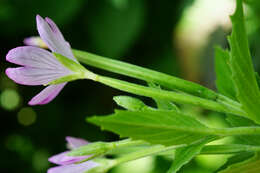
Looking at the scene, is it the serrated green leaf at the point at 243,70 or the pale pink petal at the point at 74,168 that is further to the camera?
the pale pink petal at the point at 74,168

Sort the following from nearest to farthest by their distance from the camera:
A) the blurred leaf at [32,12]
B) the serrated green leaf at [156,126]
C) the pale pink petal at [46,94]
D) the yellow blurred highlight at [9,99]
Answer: the serrated green leaf at [156,126] < the pale pink petal at [46,94] < the blurred leaf at [32,12] < the yellow blurred highlight at [9,99]

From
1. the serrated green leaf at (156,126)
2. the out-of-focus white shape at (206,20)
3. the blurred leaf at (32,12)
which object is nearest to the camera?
the serrated green leaf at (156,126)

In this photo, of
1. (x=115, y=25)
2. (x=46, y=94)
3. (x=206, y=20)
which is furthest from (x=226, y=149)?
(x=206, y=20)

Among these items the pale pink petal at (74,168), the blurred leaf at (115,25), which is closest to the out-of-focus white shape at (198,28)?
the blurred leaf at (115,25)

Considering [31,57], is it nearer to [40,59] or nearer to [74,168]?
[40,59]

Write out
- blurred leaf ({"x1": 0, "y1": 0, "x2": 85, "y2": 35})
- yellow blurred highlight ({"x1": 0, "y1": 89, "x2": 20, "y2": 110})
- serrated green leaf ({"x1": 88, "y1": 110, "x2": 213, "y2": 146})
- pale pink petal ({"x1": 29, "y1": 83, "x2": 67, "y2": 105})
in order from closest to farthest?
1. serrated green leaf ({"x1": 88, "y1": 110, "x2": 213, "y2": 146})
2. pale pink petal ({"x1": 29, "y1": 83, "x2": 67, "y2": 105})
3. blurred leaf ({"x1": 0, "y1": 0, "x2": 85, "y2": 35})
4. yellow blurred highlight ({"x1": 0, "y1": 89, "x2": 20, "y2": 110})

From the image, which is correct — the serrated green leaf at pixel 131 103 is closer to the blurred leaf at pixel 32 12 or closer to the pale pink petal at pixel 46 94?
the pale pink petal at pixel 46 94

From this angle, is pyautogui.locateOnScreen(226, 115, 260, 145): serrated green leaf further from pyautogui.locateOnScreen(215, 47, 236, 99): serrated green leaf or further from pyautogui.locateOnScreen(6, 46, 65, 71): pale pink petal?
pyautogui.locateOnScreen(6, 46, 65, 71): pale pink petal

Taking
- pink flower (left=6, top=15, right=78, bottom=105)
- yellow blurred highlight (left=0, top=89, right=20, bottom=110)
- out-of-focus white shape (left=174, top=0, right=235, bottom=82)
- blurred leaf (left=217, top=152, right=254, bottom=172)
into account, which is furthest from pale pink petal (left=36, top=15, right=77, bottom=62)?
out-of-focus white shape (left=174, top=0, right=235, bottom=82)
